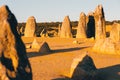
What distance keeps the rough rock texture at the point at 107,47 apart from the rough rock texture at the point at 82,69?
25.2ft

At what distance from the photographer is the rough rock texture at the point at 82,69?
13672 mm

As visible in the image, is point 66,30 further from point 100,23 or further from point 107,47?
point 107,47

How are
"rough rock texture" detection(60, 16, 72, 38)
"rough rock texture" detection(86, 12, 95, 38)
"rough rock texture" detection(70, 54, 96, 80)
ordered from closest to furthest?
"rough rock texture" detection(70, 54, 96, 80) < "rough rock texture" detection(86, 12, 95, 38) < "rough rock texture" detection(60, 16, 72, 38)

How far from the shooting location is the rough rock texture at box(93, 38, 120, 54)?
863 inches

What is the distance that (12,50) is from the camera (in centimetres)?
954

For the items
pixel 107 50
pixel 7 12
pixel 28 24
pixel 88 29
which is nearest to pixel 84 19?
pixel 88 29

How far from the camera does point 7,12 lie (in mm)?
9844

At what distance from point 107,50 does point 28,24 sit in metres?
21.4

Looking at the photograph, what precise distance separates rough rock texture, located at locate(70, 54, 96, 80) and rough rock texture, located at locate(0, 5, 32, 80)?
4293 mm

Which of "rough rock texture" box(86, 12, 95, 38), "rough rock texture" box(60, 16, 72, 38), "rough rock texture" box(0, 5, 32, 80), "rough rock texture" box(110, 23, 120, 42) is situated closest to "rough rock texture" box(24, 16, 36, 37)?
"rough rock texture" box(60, 16, 72, 38)

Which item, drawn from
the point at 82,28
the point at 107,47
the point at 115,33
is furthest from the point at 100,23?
the point at 107,47

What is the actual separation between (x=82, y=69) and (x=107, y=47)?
8649 millimetres

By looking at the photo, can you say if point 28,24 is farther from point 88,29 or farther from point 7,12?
point 7,12

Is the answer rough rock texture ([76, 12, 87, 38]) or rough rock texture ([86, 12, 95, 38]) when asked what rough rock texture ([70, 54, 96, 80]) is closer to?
rough rock texture ([76, 12, 87, 38])
